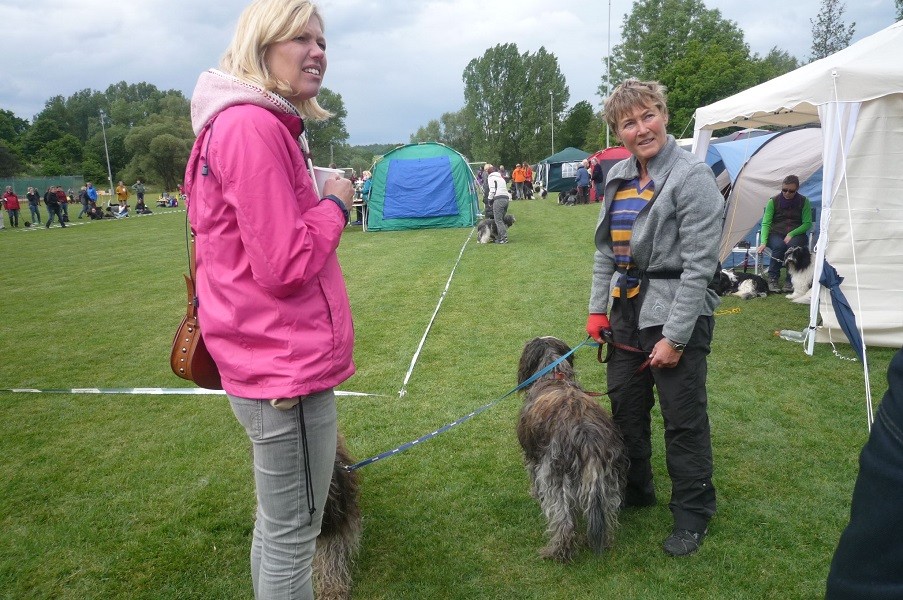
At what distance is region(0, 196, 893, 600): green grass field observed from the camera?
8.93 ft

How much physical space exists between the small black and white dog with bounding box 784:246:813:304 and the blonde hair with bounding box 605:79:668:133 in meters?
6.05

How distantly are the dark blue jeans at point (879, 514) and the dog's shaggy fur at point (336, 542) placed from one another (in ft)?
6.96

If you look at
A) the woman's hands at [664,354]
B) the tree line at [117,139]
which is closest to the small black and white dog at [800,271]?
the woman's hands at [664,354]

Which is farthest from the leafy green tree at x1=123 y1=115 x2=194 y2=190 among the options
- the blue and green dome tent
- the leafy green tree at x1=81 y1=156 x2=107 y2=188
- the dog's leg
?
the dog's leg

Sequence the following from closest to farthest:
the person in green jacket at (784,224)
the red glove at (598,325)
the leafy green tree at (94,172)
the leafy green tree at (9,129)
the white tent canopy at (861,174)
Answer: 1. the red glove at (598,325)
2. the white tent canopy at (861,174)
3. the person in green jacket at (784,224)
4. the leafy green tree at (94,172)
5. the leafy green tree at (9,129)

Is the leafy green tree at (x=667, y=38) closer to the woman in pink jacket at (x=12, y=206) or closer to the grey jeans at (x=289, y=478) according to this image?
the woman in pink jacket at (x=12, y=206)

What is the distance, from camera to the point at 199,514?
325 centimetres

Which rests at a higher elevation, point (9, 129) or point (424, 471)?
point (9, 129)

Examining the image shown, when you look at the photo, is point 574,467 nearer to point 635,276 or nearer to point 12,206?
point 635,276

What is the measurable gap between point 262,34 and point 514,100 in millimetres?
68422

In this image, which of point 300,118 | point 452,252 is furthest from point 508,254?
point 300,118

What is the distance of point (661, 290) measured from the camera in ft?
8.66

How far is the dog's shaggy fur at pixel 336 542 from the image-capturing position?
8.34 ft

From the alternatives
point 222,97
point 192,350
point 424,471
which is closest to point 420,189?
point 424,471
